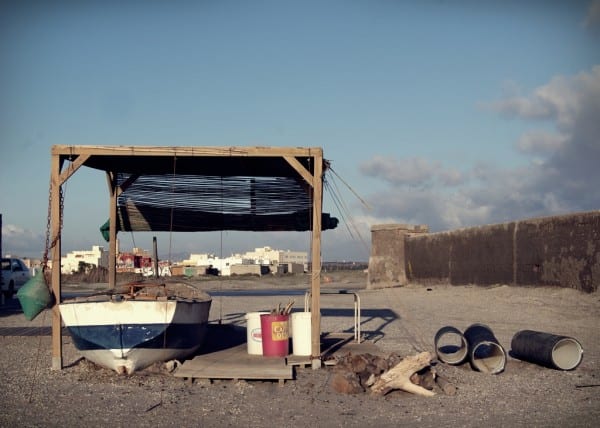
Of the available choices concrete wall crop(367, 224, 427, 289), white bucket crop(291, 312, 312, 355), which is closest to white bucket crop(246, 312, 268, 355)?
white bucket crop(291, 312, 312, 355)

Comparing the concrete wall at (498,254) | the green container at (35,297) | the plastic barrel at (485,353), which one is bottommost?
the plastic barrel at (485,353)

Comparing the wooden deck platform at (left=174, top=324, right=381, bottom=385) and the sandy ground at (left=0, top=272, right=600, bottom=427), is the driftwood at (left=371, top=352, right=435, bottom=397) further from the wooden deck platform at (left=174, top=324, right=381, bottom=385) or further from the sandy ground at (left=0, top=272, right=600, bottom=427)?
the wooden deck platform at (left=174, top=324, right=381, bottom=385)

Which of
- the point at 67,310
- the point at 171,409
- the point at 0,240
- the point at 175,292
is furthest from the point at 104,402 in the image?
the point at 0,240

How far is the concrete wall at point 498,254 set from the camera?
20.1 meters

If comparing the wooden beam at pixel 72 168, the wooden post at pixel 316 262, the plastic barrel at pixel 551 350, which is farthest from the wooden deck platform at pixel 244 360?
the wooden beam at pixel 72 168

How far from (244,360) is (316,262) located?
79.9 inches

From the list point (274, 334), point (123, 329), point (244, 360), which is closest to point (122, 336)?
point (123, 329)

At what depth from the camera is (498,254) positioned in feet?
82.0

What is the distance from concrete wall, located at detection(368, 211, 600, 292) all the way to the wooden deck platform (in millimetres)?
8533

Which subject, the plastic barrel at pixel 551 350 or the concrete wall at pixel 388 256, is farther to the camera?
the concrete wall at pixel 388 256

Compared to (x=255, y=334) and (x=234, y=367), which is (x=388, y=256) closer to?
(x=255, y=334)

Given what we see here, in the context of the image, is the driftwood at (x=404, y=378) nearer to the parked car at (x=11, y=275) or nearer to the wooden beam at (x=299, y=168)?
the wooden beam at (x=299, y=168)

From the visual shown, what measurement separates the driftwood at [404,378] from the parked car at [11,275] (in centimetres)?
2350

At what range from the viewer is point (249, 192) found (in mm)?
14758
